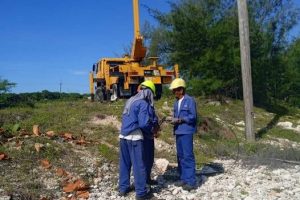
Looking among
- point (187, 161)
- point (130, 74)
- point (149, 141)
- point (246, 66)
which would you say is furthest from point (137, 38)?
point (187, 161)

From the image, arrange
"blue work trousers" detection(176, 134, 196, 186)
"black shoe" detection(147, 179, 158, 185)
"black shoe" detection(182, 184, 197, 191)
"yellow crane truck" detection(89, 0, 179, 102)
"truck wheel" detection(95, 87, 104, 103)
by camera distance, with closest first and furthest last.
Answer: "black shoe" detection(182, 184, 197, 191)
"blue work trousers" detection(176, 134, 196, 186)
"black shoe" detection(147, 179, 158, 185)
"yellow crane truck" detection(89, 0, 179, 102)
"truck wheel" detection(95, 87, 104, 103)

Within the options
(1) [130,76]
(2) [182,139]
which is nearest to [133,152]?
(2) [182,139]

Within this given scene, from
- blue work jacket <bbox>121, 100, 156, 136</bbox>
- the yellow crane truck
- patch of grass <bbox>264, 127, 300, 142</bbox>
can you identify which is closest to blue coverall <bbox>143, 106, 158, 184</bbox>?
blue work jacket <bbox>121, 100, 156, 136</bbox>

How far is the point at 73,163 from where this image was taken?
9016 mm

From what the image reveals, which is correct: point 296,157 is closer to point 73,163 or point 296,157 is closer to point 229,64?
point 73,163

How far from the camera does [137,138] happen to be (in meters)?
7.42

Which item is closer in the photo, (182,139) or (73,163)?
(182,139)

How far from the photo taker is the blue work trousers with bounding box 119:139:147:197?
24.1 ft

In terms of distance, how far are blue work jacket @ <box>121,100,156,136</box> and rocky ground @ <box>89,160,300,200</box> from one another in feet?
3.76

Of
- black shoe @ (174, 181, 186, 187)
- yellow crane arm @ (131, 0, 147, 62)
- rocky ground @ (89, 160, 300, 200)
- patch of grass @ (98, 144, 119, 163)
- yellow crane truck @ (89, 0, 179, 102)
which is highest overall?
yellow crane arm @ (131, 0, 147, 62)

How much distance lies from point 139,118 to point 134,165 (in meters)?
0.74

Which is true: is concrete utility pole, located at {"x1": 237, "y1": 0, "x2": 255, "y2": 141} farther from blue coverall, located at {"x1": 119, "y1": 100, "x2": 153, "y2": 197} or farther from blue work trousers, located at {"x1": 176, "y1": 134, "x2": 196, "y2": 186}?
blue coverall, located at {"x1": 119, "y1": 100, "x2": 153, "y2": 197}

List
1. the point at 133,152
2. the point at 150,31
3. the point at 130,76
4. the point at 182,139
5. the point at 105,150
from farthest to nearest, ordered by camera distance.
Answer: the point at 150,31
the point at 130,76
the point at 105,150
the point at 182,139
the point at 133,152

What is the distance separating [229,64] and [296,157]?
10.2 meters
